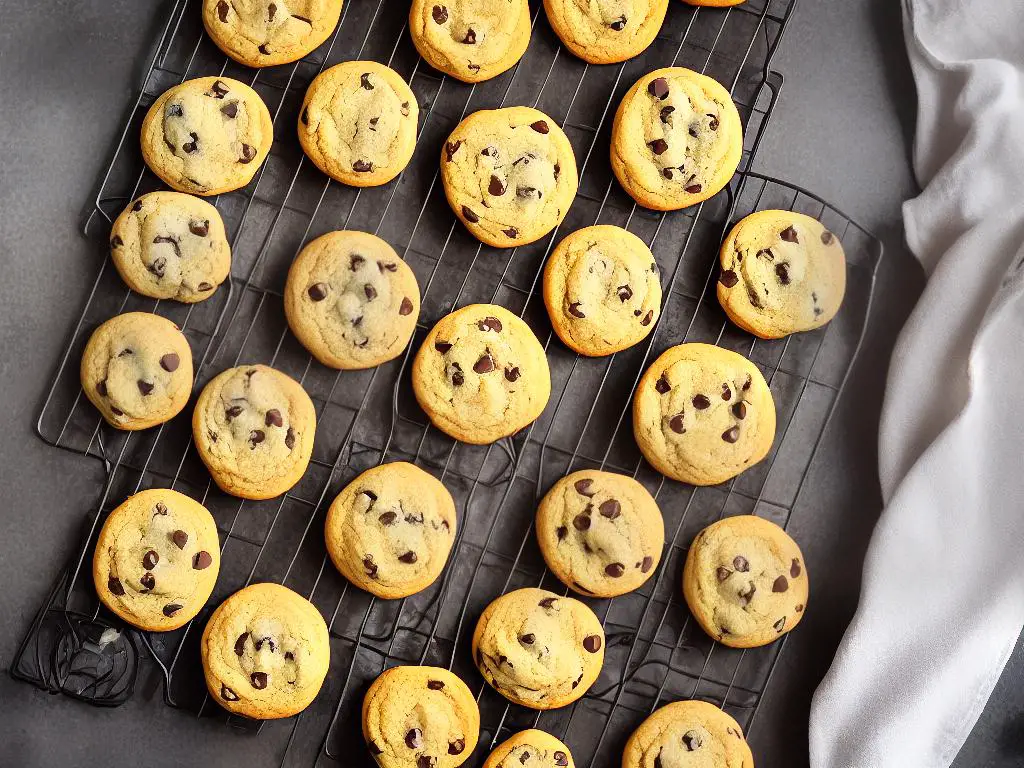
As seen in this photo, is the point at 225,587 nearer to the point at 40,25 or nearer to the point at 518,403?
the point at 518,403

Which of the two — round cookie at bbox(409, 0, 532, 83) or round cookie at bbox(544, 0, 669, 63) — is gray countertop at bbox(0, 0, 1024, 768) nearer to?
round cookie at bbox(544, 0, 669, 63)

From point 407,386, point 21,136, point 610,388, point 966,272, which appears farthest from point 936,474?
point 21,136

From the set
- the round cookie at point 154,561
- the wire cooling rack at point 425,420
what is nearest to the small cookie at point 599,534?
the wire cooling rack at point 425,420

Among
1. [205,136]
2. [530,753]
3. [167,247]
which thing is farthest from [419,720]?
[205,136]

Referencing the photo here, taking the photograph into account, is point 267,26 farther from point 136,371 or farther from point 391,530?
point 391,530

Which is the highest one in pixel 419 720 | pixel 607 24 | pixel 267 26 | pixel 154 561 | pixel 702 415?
pixel 607 24
